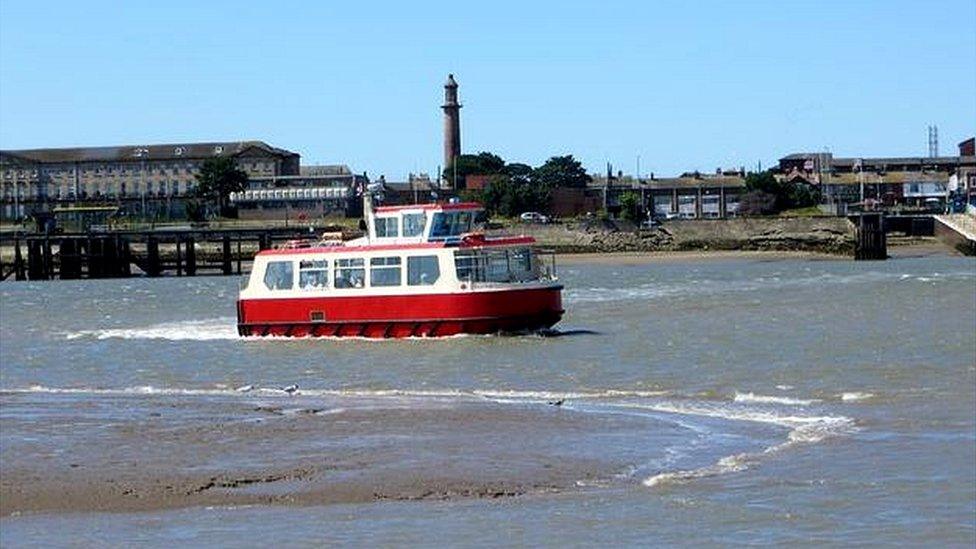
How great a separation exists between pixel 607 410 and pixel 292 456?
279 inches

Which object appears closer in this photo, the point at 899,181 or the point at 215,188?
the point at 215,188

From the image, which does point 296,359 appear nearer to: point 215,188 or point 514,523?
point 514,523

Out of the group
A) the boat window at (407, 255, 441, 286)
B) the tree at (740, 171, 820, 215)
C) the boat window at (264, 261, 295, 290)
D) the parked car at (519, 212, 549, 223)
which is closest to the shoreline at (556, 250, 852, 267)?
the parked car at (519, 212, 549, 223)

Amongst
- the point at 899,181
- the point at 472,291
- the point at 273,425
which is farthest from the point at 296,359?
the point at 899,181

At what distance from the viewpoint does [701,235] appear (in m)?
131

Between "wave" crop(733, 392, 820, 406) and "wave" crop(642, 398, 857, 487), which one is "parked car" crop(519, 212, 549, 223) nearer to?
"wave" crop(733, 392, 820, 406)

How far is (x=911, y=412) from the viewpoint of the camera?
25109 mm

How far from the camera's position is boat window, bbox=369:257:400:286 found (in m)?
42.6

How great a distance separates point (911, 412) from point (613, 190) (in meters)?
154

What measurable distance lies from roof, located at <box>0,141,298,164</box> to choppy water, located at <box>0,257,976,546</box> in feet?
418

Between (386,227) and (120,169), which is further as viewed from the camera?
(120,169)

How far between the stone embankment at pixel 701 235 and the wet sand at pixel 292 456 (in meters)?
102

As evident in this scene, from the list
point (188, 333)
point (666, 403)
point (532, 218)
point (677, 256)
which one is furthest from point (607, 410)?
point (532, 218)

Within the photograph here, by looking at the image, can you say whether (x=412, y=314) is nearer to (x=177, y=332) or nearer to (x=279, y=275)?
(x=279, y=275)
